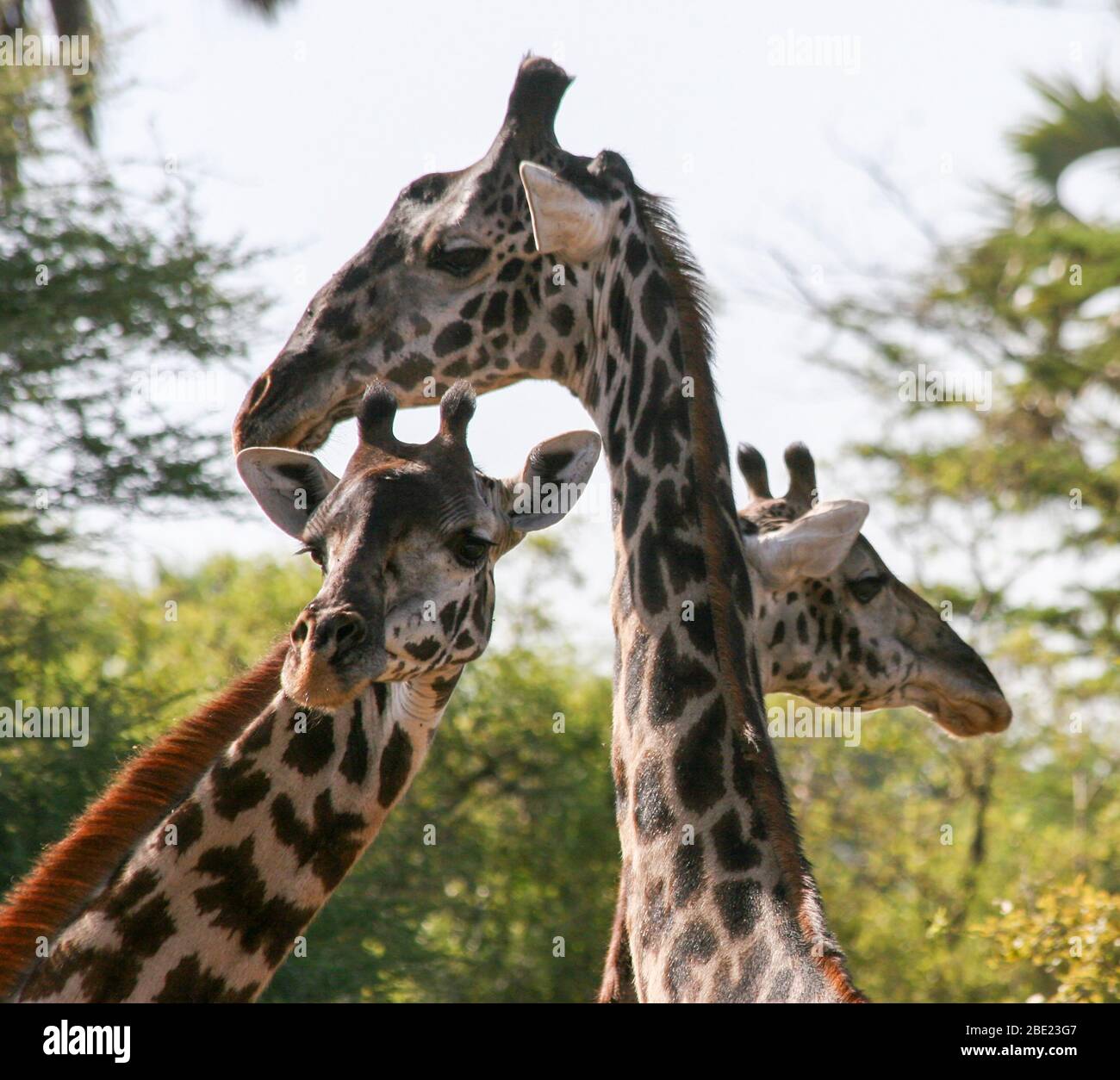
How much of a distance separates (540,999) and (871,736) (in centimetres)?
359

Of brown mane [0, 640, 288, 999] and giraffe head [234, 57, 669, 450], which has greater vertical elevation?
giraffe head [234, 57, 669, 450]

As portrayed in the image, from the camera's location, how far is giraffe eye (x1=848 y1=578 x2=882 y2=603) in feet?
26.1

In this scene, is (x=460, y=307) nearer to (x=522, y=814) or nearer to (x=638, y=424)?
(x=638, y=424)

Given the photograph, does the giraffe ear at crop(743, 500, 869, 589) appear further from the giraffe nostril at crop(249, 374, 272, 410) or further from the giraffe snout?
the giraffe snout

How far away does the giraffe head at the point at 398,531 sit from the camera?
16.4 ft

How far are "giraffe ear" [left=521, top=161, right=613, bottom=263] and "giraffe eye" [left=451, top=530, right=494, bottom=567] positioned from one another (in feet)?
4.56

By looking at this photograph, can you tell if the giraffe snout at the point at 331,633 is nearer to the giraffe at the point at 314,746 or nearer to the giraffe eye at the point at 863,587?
the giraffe at the point at 314,746

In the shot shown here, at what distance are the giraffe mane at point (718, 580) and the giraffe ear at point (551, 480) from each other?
1.28 feet

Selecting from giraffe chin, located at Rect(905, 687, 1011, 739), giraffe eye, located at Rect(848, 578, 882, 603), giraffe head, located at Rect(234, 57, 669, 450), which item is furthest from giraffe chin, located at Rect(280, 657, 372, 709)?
giraffe chin, located at Rect(905, 687, 1011, 739)

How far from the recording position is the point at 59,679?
12.0 metres

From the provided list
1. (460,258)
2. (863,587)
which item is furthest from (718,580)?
(863,587)

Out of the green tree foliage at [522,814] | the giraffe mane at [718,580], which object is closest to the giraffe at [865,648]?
the giraffe mane at [718,580]
